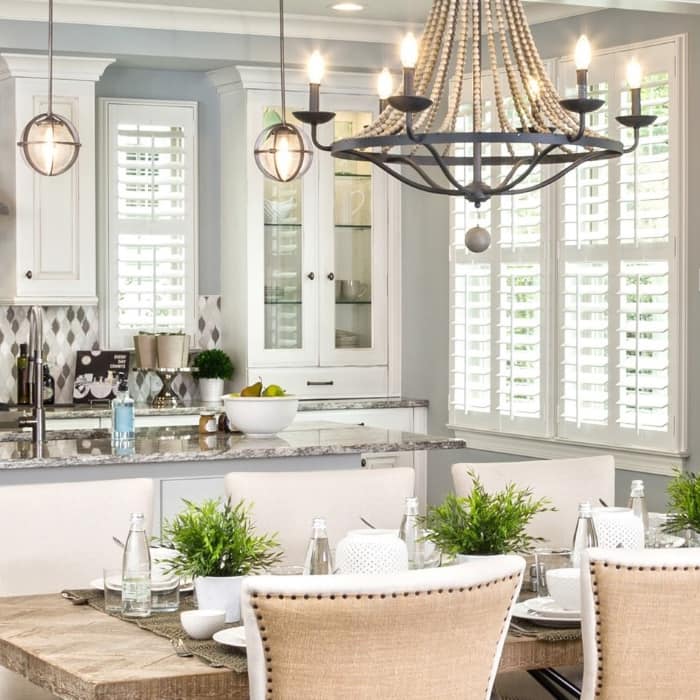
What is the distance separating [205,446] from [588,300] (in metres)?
1.76

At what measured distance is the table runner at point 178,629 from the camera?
2166mm

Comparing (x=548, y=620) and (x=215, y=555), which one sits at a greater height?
(x=215, y=555)

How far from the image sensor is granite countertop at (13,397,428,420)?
5.62 meters

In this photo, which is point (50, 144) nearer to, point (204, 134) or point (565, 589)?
point (204, 134)

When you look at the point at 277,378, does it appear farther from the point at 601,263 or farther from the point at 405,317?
the point at 601,263

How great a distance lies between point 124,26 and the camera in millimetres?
5742

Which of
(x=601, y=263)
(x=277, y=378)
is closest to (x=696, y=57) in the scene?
(x=601, y=263)

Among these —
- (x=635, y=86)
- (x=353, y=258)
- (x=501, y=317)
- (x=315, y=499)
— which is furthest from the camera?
(x=353, y=258)

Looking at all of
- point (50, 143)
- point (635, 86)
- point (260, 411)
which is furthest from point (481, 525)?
point (50, 143)

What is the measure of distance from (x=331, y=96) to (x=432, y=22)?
144 inches

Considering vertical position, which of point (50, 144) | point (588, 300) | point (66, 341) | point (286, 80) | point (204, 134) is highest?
point (286, 80)

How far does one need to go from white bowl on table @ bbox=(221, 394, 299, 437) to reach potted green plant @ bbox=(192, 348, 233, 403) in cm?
163

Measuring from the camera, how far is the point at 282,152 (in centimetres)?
479

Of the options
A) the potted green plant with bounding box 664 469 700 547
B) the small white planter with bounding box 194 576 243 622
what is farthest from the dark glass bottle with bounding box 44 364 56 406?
the small white planter with bounding box 194 576 243 622
